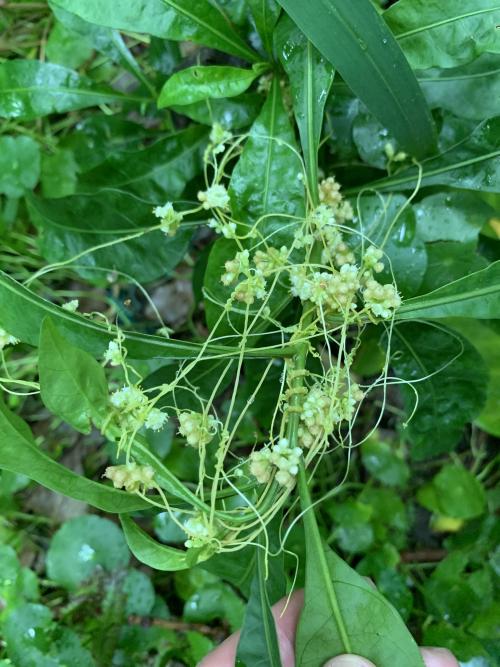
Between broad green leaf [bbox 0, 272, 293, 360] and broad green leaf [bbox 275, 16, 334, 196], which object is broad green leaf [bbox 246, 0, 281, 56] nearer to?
broad green leaf [bbox 275, 16, 334, 196]

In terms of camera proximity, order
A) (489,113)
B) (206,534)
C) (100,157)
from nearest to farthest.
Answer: (206,534) < (489,113) < (100,157)

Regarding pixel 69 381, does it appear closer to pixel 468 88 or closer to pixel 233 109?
pixel 233 109

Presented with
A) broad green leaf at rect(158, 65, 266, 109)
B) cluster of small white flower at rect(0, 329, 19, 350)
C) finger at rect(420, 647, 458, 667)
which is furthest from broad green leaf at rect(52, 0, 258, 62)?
finger at rect(420, 647, 458, 667)

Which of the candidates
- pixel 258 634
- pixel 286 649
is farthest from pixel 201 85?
pixel 286 649

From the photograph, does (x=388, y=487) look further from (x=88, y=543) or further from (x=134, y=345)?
(x=134, y=345)

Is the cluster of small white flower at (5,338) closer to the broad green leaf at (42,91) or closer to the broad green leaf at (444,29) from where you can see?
the broad green leaf at (42,91)

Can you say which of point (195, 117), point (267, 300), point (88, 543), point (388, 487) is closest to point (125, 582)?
point (88, 543)
